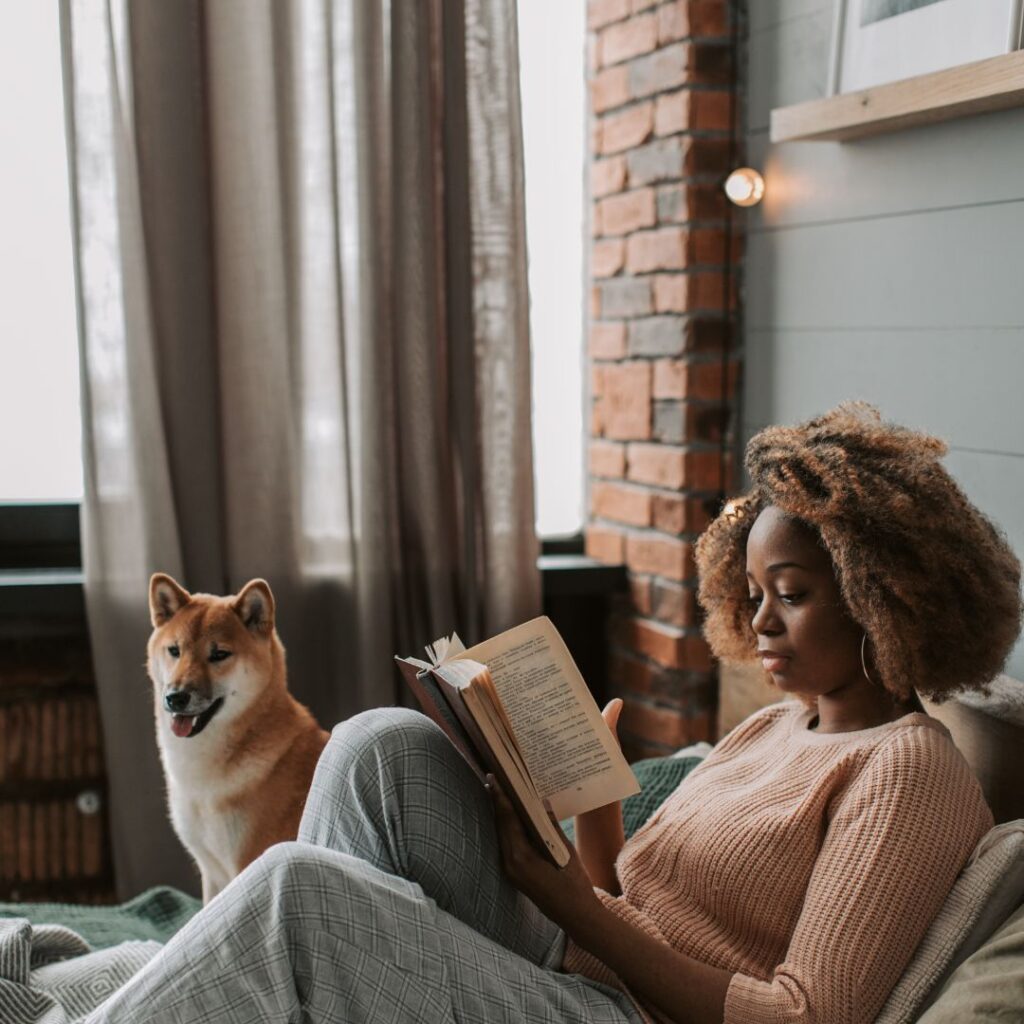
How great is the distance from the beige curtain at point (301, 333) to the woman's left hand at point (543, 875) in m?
1.04

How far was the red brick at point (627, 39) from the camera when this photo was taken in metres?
2.34

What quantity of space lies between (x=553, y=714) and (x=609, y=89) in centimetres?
151

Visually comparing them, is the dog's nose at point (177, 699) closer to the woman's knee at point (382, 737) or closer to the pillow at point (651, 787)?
the woman's knee at point (382, 737)

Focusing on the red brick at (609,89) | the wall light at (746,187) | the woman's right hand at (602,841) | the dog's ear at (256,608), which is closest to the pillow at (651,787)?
the woman's right hand at (602,841)

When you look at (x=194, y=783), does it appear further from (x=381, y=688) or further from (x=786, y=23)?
(x=786, y=23)

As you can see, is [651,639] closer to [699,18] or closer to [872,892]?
[699,18]

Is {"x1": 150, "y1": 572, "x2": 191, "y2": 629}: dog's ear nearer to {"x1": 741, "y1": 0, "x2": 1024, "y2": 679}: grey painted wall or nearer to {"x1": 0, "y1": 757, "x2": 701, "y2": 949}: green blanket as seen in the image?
{"x1": 0, "y1": 757, "x2": 701, "y2": 949}: green blanket

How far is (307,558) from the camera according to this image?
2.38 metres

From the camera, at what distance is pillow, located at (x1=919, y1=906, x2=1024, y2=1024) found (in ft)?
3.68

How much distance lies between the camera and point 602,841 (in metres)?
1.60

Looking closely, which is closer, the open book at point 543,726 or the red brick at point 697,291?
the open book at point 543,726

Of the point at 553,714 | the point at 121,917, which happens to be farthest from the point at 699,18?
the point at 121,917

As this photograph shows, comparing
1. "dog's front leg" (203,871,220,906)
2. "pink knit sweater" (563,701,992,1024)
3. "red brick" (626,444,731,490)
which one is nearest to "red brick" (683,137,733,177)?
"red brick" (626,444,731,490)

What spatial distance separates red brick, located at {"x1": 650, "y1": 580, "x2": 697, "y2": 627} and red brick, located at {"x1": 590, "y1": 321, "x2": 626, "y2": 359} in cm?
46
